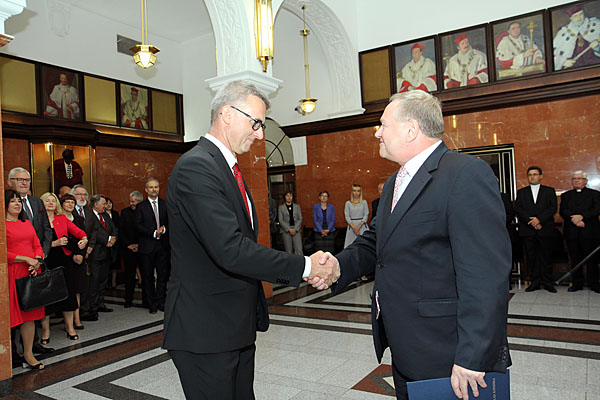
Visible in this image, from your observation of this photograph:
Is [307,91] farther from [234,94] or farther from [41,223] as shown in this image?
[234,94]

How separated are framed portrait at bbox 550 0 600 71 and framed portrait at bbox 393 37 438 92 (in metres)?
2.19

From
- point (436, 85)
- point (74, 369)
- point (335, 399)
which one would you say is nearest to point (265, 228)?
point (74, 369)

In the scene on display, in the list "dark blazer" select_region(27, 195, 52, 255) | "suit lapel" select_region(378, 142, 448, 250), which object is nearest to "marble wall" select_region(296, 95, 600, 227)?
"dark blazer" select_region(27, 195, 52, 255)

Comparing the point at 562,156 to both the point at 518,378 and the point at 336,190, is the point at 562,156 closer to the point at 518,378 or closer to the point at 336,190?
the point at 336,190

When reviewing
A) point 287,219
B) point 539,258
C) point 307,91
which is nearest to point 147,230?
point 287,219

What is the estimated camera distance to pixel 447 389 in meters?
1.55

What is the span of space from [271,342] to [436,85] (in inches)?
266

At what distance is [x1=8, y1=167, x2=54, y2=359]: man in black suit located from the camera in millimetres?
4836

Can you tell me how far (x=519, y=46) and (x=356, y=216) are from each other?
4402mm

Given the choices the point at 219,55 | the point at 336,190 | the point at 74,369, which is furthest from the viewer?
the point at 336,190

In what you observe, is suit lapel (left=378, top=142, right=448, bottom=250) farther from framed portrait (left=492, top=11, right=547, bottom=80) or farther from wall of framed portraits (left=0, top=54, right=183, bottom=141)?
wall of framed portraits (left=0, top=54, right=183, bottom=141)

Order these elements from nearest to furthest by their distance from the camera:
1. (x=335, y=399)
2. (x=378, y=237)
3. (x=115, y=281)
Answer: (x=378, y=237)
(x=335, y=399)
(x=115, y=281)

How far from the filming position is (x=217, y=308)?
1.76 m

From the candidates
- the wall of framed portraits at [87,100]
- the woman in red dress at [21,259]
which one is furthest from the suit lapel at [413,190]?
the wall of framed portraits at [87,100]
